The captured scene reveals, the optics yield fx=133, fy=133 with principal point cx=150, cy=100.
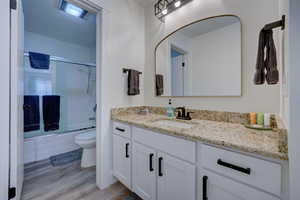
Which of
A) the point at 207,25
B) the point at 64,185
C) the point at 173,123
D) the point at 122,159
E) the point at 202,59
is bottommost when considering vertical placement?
→ the point at 64,185

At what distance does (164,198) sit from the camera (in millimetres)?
1110

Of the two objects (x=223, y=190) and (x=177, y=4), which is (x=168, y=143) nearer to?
(x=223, y=190)

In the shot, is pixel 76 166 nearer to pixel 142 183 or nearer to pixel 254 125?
pixel 142 183

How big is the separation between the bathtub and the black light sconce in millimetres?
2606

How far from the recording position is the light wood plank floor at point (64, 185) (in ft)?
4.76

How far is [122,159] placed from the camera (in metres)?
1.53

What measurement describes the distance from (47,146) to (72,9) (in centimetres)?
225

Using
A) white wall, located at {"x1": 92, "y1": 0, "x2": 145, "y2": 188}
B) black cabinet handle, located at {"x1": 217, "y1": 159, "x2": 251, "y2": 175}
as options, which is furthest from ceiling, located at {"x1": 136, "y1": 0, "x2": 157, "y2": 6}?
black cabinet handle, located at {"x1": 217, "y1": 159, "x2": 251, "y2": 175}

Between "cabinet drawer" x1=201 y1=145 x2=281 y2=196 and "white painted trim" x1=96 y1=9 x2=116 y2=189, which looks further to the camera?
"white painted trim" x1=96 y1=9 x2=116 y2=189

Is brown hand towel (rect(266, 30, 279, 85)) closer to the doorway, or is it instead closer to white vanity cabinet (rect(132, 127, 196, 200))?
white vanity cabinet (rect(132, 127, 196, 200))

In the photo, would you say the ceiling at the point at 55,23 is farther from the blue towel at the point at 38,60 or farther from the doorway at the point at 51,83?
the blue towel at the point at 38,60

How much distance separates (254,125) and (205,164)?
23.2 inches

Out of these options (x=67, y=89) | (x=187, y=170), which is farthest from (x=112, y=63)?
(x=67, y=89)

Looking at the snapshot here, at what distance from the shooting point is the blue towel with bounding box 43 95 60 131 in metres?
2.35
